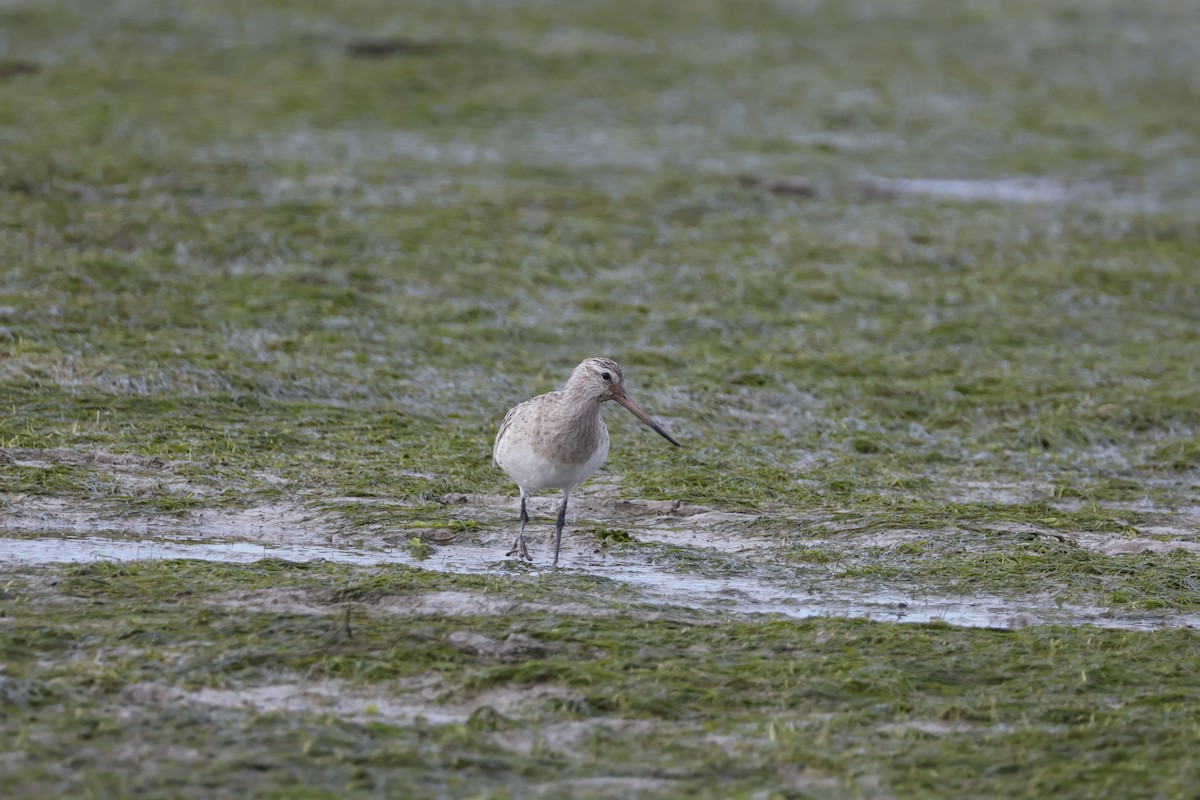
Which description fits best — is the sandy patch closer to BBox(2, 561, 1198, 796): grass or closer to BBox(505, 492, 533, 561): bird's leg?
BBox(2, 561, 1198, 796): grass

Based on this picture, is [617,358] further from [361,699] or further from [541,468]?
[361,699]

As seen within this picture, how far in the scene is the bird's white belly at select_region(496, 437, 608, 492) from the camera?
23.8 ft

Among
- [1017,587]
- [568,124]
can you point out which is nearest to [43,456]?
[1017,587]

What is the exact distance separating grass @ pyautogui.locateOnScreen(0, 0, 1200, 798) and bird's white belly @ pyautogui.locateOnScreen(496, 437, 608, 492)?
0.37m

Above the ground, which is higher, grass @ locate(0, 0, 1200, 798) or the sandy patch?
grass @ locate(0, 0, 1200, 798)

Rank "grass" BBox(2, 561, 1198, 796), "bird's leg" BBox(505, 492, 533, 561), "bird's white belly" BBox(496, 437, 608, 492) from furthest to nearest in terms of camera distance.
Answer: "bird's white belly" BBox(496, 437, 608, 492)
"bird's leg" BBox(505, 492, 533, 561)
"grass" BBox(2, 561, 1198, 796)

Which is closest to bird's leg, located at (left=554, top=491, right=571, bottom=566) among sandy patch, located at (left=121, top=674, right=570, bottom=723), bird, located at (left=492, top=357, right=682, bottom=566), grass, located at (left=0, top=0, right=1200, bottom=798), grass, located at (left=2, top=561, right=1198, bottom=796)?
bird, located at (left=492, top=357, right=682, bottom=566)

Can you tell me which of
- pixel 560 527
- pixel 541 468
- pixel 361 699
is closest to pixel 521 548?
pixel 560 527

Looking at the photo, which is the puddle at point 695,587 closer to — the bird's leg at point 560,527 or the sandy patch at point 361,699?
the bird's leg at point 560,527

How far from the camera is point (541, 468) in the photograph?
7.25m

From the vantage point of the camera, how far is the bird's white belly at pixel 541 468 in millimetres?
7242

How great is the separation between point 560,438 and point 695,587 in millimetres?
927

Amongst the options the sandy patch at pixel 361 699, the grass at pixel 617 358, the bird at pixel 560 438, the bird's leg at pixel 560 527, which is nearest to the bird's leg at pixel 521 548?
the bird at pixel 560 438

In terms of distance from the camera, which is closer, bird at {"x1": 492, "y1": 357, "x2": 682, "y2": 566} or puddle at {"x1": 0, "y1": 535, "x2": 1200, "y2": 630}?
puddle at {"x1": 0, "y1": 535, "x2": 1200, "y2": 630}
